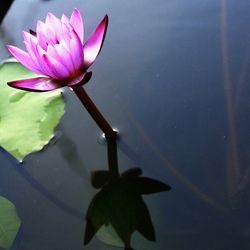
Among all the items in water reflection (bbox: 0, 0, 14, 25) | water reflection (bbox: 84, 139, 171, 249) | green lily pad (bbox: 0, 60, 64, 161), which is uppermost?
water reflection (bbox: 0, 0, 14, 25)

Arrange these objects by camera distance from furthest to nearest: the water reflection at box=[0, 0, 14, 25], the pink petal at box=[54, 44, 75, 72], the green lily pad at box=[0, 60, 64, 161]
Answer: the water reflection at box=[0, 0, 14, 25]
the green lily pad at box=[0, 60, 64, 161]
the pink petal at box=[54, 44, 75, 72]

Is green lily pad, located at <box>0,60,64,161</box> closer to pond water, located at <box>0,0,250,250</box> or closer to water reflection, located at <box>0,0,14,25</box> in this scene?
pond water, located at <box>0,0,250,250</box>

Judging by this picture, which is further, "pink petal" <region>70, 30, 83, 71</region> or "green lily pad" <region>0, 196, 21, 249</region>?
"green lily pad" <region>0, 196, 21, 249</region>

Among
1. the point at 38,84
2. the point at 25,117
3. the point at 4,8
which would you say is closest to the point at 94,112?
the point at 38,84

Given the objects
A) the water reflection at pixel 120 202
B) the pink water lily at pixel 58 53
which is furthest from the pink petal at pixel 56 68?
the water reflection at pixel 120 202

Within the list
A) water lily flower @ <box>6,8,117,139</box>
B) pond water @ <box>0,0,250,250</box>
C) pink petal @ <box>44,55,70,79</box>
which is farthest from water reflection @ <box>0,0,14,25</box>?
pink petal @ <box>44,55,70,79</box>
